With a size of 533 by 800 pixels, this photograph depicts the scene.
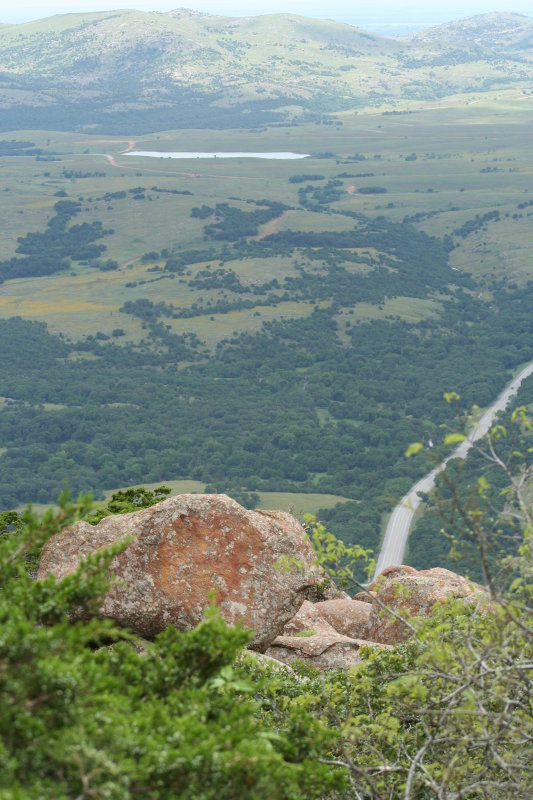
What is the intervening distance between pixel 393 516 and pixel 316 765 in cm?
13478

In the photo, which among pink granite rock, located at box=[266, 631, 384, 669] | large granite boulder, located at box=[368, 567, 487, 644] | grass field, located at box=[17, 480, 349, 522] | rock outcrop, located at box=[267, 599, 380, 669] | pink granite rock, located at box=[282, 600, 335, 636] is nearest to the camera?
pink granite rock, located at box=[266, 631, 384, 669]

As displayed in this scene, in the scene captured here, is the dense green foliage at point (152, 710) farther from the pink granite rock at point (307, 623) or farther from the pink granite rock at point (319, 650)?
the pink granite rock at point (307, 623)

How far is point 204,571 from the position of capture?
83.0ft

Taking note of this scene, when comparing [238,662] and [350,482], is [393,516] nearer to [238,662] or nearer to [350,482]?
[350,482]

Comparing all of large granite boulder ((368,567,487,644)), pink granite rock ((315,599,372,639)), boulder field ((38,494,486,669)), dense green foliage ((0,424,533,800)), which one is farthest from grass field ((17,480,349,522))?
dense green foliage ((0,424,533,800))

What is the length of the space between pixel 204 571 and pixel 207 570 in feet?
0.27

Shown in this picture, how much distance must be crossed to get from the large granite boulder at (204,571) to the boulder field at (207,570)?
0.02 metres

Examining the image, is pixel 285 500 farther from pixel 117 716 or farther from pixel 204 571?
pixel 117 716

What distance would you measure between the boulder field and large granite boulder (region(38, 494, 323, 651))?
0.08 ft

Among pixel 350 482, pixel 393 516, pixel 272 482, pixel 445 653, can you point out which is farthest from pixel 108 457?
pixel 445 653

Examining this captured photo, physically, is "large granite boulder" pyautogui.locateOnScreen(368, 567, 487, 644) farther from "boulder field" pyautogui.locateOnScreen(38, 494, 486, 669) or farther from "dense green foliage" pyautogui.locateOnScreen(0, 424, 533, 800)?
"dense green foliage" pyautogui.locateOnScreen(0, 424, 533, 800)

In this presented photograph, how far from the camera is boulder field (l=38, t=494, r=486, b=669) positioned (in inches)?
980

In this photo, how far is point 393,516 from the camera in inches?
5738

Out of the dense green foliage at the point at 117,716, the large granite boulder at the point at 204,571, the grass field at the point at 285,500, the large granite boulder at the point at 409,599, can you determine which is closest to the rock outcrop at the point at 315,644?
the large granite boulder at the point at 409,599
